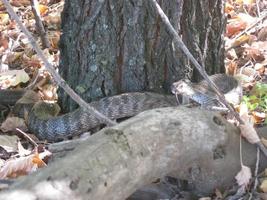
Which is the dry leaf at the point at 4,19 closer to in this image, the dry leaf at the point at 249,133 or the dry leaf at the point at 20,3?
the dry leaf at the point at 20,3

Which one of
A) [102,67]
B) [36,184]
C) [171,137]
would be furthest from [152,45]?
[36,184]

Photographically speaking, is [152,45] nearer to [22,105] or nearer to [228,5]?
[22,105]

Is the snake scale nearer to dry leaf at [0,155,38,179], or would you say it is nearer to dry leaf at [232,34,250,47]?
dry leaf at [0,155,38,179]

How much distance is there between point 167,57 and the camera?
385cm

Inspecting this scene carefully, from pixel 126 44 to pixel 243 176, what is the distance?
1346 mm

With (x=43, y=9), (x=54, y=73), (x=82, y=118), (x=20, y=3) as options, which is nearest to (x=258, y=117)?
(x=82, y=118)

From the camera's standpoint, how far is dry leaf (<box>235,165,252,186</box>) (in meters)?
2.83

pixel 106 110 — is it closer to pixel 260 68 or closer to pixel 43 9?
pixel 260 68

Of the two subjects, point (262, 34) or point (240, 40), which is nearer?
point (240, 40)

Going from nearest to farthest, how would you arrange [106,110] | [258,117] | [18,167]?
[18,167] → [258,117] → [106,110]

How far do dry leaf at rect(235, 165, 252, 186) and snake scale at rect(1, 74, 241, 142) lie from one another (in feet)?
3.65

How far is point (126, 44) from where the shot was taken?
379 centimetres

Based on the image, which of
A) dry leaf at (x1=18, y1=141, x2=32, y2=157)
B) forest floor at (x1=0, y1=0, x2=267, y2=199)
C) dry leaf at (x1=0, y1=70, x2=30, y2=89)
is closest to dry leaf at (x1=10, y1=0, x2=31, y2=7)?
forest floor at (x1=0, y1=0, x2=267, y2=199)

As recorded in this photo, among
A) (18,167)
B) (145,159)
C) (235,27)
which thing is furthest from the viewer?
(235,27)
